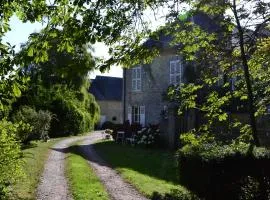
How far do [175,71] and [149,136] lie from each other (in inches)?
284

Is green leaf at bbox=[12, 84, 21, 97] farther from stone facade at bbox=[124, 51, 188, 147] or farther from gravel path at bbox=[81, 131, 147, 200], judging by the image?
stone facade at bbox=[124, 51, 188, 147]

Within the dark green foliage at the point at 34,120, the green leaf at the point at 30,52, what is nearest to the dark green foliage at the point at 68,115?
the dark green foliage at the point at 34,120

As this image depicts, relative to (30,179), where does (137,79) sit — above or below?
above

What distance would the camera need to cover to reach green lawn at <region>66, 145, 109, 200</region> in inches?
399

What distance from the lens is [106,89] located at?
6162 cm

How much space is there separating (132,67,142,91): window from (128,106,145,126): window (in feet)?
4.83

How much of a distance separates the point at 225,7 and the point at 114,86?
54.4 meters

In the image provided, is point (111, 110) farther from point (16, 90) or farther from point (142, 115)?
point (16, 90)

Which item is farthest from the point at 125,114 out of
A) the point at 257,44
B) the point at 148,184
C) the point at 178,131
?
the point at 257,44

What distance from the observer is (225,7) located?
8.94 meters

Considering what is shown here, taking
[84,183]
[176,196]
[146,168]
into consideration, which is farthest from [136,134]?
[176,196]

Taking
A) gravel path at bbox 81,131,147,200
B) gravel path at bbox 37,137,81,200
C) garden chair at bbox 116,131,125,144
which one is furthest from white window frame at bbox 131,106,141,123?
gravel path at bbox 37,137,81,200

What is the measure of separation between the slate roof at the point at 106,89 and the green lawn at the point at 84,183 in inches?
1739

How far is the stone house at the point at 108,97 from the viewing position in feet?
196
